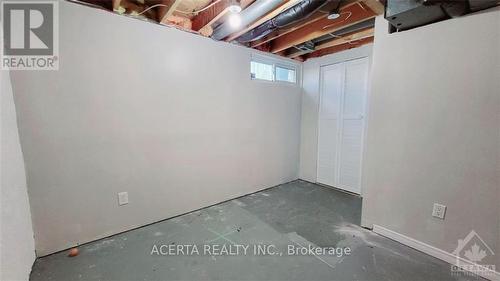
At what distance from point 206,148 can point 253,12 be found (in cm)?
Answer: 162

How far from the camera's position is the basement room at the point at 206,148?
159cm

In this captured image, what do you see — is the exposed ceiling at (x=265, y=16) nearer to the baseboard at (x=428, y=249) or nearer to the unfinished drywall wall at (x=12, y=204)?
the unfinished drywall wall at (x=12, y=204)

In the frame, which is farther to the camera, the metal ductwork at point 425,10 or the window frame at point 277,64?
the window frame at point 277,64

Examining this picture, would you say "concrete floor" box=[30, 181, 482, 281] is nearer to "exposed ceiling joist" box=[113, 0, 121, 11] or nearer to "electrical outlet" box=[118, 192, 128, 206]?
"electrical outlet" box=[118, 192, 128, 206]

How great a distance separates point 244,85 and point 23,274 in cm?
275

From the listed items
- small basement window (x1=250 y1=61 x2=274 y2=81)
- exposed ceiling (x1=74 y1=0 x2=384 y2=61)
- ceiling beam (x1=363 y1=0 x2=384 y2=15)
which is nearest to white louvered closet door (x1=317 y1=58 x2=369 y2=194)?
exposed ceiling (x1=74 y1=0 x2=384 y2=61)

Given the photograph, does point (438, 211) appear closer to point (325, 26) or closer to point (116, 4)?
point (325, 26)

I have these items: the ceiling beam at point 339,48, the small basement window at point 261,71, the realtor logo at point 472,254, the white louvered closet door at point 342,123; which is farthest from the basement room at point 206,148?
the white louvered closet door at point 342,123

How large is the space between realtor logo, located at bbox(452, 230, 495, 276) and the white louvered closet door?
1.47 m

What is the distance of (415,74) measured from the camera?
→ 1880 mm

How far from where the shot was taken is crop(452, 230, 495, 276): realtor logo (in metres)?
1.60

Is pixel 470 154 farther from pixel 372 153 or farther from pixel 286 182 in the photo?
pixel 286 182

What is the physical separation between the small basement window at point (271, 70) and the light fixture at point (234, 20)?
873mm

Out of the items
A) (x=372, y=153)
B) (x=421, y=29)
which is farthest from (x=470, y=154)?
(x=421, y=29)
